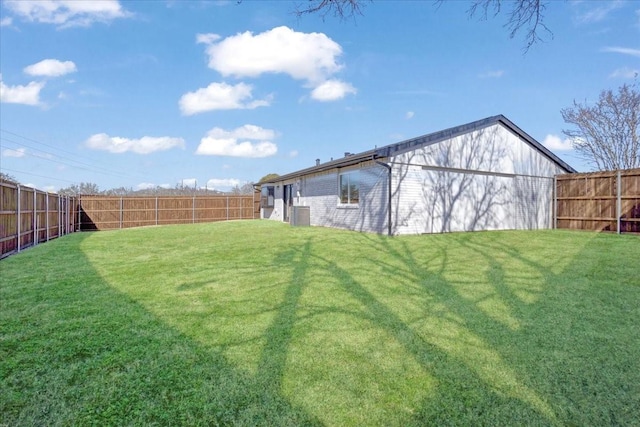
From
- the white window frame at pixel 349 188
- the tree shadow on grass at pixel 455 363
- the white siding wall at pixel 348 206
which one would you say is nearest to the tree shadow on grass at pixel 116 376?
the tree shadow on grass at pixel 455 363

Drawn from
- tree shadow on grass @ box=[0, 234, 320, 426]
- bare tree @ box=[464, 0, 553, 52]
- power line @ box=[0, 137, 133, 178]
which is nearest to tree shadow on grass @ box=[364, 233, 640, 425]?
tree shadow on grass @ box=[0, 234, 320, 426]

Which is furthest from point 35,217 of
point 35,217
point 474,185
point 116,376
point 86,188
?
point 86,188

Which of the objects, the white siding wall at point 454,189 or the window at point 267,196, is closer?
the white siding wall at point 454,189

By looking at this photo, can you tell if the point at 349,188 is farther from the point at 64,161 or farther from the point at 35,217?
the point at 64,161

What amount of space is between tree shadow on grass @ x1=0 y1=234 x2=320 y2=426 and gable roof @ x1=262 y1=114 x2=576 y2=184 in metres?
8.20

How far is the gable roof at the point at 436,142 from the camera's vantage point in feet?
33.8

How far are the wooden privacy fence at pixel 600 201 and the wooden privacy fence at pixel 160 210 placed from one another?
1752 centimetres

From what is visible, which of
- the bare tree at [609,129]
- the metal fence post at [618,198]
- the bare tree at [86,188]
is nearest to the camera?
the metal fence post at [618,198]

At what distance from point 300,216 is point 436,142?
648cm

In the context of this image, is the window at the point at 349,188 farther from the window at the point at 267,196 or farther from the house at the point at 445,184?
the window at the point at 267,196

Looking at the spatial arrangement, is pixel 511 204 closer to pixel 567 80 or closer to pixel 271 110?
pixel 567 80

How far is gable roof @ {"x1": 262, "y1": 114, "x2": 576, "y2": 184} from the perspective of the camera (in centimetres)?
1031

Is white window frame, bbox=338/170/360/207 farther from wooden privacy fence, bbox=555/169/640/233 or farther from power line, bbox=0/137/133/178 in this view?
power line, bbox=0/137/133/178

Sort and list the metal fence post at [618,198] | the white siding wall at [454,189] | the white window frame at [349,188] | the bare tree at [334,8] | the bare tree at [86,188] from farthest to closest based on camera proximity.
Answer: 1. the bare tree at [86,188]
2. the white window frame at [349,188]
3. the metal fence post at [618,198]
4. the white siding wall at [454,189]
5. the bare tree at [334,8]
